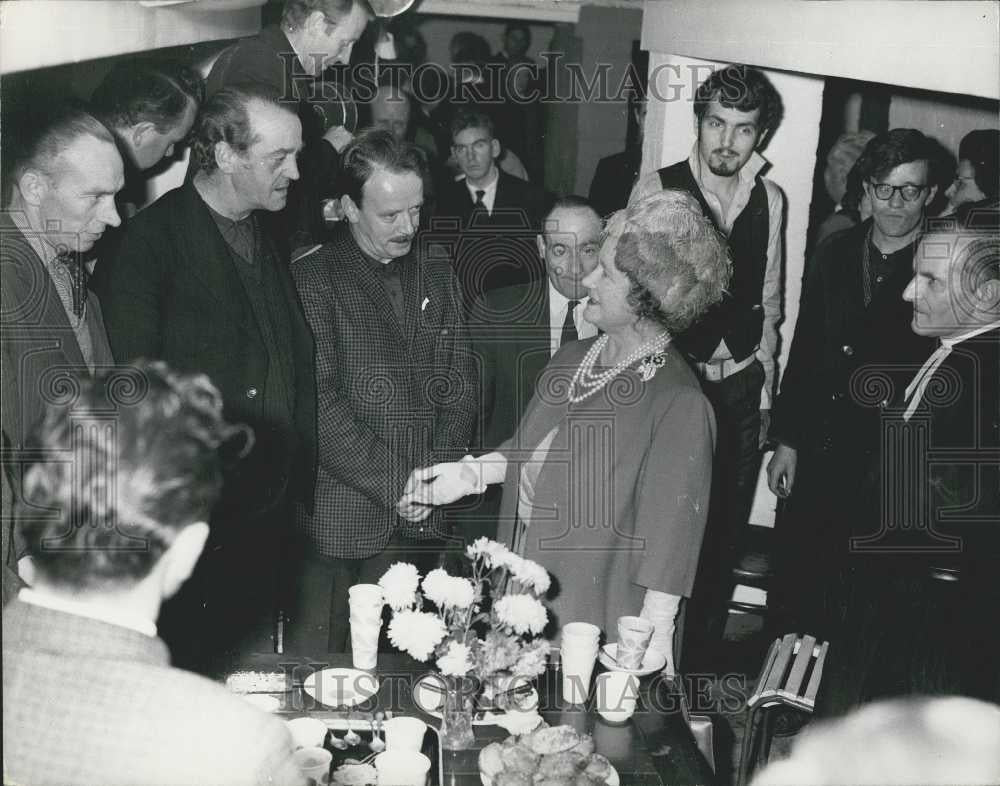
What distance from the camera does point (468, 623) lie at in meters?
1.88

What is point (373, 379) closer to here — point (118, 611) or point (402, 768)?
point (402, 768)

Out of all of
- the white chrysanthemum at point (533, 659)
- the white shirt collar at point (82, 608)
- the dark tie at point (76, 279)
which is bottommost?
the white chrysanthemum at point (533, 659)

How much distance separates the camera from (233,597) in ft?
10.4

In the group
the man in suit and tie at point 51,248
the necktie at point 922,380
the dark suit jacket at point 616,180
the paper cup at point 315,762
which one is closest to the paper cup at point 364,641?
the paper cup at point 315,762

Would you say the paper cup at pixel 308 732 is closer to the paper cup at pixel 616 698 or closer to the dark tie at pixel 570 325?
the paper cup at pixel 616 698

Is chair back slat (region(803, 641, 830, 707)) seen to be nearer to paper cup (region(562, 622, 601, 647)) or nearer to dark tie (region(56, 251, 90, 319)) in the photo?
paper cup (region(562, 622, 601, 647))

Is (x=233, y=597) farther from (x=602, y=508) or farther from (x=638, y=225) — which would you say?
(x=638, y=225)

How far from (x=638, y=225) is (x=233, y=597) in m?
1.78

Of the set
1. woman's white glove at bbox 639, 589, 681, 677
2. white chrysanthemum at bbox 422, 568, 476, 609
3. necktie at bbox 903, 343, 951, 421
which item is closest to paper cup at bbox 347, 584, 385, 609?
white chrysanthemum at bbox 422, 568, 476, 609

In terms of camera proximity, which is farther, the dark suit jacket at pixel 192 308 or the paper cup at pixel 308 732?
the dark suit jacket at pixel 192 308

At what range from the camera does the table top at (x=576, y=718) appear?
1.86m

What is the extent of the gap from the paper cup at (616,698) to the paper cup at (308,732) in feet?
1.87

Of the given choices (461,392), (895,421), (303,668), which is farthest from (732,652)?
(303,668)

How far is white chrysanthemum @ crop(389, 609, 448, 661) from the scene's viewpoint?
5.88 ft
